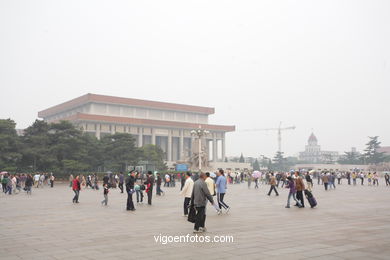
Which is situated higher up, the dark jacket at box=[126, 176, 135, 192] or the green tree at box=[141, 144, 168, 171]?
the green tree at box=[141, 144, 168, 171]

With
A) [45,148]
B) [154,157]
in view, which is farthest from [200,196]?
[154,157]

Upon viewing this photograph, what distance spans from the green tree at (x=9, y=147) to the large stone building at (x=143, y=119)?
3334 cm

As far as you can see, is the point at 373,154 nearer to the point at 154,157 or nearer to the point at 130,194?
the point at 154,157

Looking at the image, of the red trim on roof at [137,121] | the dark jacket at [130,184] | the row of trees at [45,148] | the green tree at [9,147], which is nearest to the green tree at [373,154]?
the red trim on roof at [137,121]

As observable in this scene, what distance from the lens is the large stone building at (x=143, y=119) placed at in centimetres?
7981

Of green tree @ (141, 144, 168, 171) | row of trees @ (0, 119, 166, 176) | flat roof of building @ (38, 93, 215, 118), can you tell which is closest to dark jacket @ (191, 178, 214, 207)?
row of trees @ (0, 119, 166, 176)

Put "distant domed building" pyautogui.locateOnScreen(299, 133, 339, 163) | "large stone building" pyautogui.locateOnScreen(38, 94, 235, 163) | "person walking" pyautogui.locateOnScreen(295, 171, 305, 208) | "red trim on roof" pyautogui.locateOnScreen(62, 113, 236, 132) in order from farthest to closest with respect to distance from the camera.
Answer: "distant domed building" pyautogui.locateOnScreen(299, 133, 339, 163)
"large stone building" pyautogui.locateOnScreen(38, 94, 235, 163)
"red trim on roof" pyautogui.locateOnScreen(62, 113, 236, 132)
"person walking" pyautogui.locateOnScreen(295, 171, 305, 208)

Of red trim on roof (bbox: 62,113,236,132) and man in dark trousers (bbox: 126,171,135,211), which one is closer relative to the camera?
man in dark trousers (bbox: 126,171,135,211)

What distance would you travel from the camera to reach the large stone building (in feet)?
262

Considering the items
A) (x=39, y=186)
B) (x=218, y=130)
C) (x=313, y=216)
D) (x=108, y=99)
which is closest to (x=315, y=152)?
(x=218, y=130)

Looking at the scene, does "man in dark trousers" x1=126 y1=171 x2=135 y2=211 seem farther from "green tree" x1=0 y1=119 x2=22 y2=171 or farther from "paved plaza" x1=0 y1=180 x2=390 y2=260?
"green tree" x1=0 y1=119 x2=22 y2=171

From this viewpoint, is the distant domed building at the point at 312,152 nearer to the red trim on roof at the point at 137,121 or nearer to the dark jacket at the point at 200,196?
the red trim on roof at the point at 137,121

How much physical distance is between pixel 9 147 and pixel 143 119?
145 feet

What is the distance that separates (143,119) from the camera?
8300cm
